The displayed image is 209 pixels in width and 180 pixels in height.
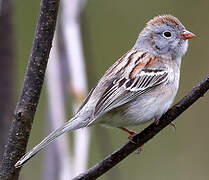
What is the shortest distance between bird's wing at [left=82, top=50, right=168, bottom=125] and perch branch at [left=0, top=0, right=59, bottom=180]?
2.66 feet

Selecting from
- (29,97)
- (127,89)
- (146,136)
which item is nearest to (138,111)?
(127,89)

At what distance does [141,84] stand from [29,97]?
1.25m

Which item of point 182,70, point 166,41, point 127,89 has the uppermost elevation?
point 182,70

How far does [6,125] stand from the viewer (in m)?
3.22

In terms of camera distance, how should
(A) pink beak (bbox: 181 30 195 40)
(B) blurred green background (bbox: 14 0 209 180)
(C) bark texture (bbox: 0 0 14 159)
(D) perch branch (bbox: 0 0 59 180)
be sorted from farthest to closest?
1. (B) blurred green background (bbox: 14 0 209 180)
2. (A) pink beak (bbox: 181 30 195 40)
3. (C) bark texture (bbox: 0 0 14 159)
4. (D) perch branch (bbox: 0 0 59 180)

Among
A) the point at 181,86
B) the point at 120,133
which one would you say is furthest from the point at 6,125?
the point at 181,86

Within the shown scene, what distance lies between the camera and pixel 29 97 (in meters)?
2.13

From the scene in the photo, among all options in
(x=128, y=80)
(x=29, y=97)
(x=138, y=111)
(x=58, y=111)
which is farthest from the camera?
(x=58, y=111)

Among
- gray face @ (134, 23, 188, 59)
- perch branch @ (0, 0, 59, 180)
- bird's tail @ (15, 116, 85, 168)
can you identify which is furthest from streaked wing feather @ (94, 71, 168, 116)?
perch branch @ (0, 0, 59, 180)

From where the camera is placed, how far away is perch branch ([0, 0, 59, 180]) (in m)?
2.07

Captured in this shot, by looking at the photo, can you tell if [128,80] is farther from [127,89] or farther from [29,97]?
[29,97]

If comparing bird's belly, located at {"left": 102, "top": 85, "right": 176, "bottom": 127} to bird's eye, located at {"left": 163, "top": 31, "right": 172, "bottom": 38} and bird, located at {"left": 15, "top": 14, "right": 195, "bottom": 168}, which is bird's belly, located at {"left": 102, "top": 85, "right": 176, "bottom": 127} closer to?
bird, located at {"left": 15, "top": 14, "right": 195, "bottom": 168}

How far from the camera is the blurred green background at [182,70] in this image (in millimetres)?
5805

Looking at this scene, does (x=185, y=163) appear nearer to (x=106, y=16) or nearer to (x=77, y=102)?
(x=106, y=16)
